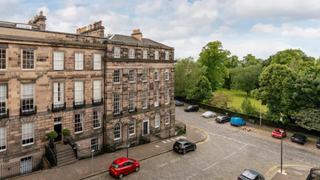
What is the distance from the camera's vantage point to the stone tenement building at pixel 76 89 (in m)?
18.1

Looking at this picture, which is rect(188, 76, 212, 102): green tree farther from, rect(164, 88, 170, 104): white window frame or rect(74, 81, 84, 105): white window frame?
rect(74, 81, 84, 105): white window frame

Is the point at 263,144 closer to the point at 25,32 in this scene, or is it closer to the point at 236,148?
the point at 236,148

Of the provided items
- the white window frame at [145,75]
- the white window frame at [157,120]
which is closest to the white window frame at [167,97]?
the white window frame at [157,120]

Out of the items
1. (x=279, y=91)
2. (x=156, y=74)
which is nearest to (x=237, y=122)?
(x=279, y=91)

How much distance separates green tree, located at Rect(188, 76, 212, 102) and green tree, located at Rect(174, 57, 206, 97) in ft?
10.6

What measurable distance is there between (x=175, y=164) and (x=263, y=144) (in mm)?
15108

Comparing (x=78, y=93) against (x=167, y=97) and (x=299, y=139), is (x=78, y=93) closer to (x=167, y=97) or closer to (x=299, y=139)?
(x=167, y=97)

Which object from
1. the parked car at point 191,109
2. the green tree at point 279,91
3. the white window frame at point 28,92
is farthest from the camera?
the parked car at point 191,109

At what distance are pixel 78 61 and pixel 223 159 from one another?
19611 mm

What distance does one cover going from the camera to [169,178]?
19.4m

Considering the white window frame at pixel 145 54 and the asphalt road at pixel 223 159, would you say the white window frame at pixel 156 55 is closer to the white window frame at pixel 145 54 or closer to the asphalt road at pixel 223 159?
the white window frame at pixel 145 54

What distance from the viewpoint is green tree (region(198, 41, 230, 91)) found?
198 feet

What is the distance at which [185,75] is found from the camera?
57906mm

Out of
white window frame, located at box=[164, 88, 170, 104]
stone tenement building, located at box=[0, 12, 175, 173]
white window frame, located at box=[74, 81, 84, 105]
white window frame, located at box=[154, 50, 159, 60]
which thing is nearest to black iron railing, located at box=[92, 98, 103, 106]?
stone tenement building, located at box=[0, 12, 175, 173]
